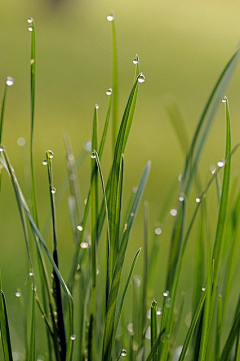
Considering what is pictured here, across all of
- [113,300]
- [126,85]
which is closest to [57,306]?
[113,300]

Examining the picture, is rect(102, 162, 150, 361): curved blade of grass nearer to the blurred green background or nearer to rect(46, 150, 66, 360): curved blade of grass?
rect(46, 150, 66, 360): curved blade of grass

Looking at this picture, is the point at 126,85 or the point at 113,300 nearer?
the point at 113,300

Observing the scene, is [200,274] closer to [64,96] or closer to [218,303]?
[218,303]

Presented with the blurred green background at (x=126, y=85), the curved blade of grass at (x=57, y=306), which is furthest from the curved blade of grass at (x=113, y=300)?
the blurred green background at (x=126, y=85)

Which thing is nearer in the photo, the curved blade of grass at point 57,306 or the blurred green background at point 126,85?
the curved blade of grass at point 57,306

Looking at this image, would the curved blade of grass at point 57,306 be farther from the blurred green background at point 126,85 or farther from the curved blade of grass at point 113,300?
the blurred green background at point 126,85

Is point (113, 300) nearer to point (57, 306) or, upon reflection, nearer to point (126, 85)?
point (57, 306)

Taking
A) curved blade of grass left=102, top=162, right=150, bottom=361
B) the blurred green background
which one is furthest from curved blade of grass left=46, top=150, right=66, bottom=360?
the blurred green background

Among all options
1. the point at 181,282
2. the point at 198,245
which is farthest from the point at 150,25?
the point at 198,245
